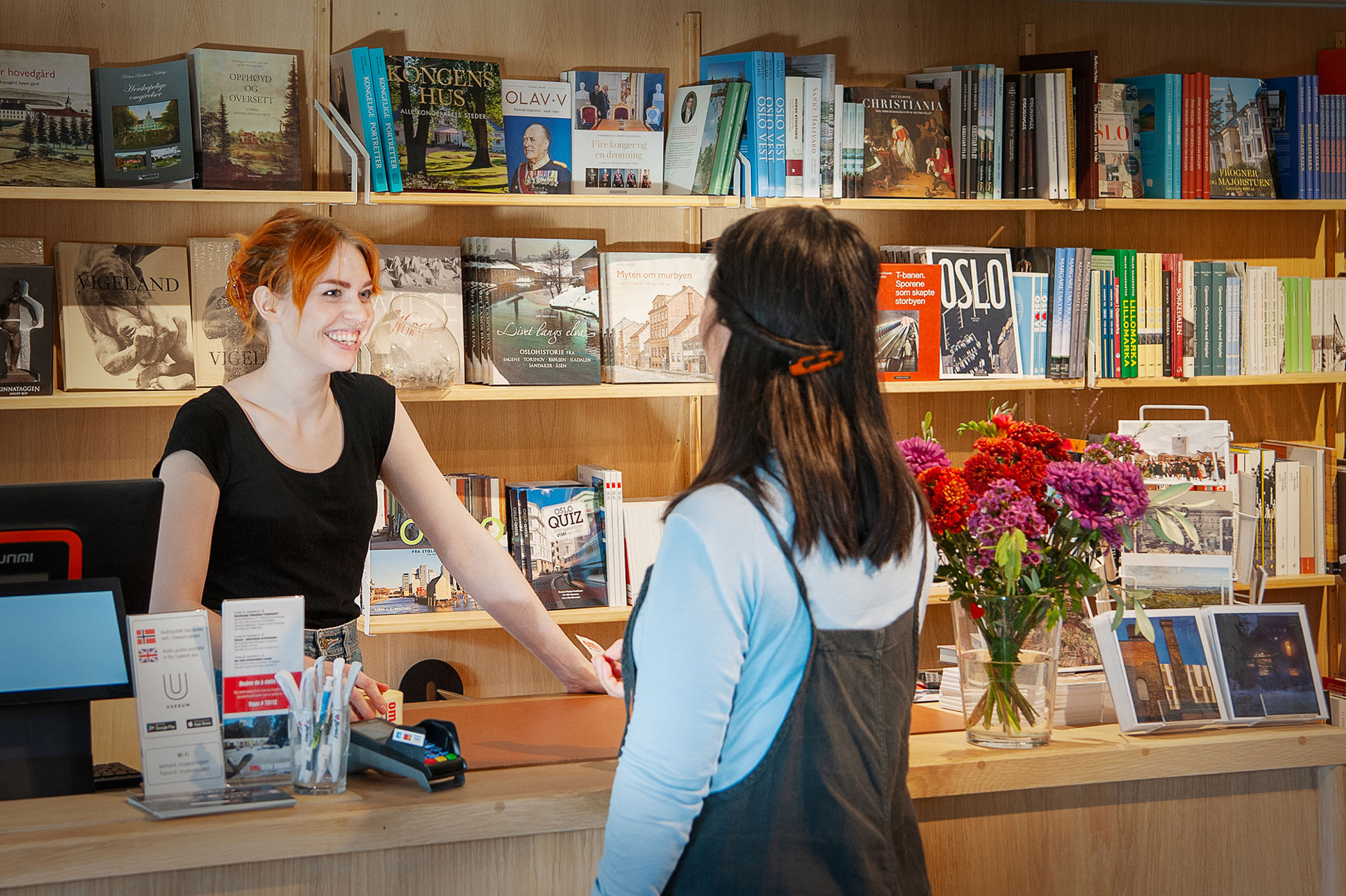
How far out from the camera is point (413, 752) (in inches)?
54.9

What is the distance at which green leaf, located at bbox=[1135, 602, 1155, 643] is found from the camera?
1556 millimetres

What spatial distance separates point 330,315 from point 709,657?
1.33m

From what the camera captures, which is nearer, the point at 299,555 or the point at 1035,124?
the point at 299,555

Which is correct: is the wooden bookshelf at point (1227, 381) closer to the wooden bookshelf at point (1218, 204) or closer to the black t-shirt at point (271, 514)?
the wooden bookshelf at point (1218, 204)

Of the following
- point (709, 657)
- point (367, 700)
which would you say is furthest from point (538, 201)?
point (709, 657)

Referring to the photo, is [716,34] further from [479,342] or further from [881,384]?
[881,384]

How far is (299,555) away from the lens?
2.00m

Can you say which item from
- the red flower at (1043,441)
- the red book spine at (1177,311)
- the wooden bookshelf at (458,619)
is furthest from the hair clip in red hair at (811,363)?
the red book spine at (1177,311)

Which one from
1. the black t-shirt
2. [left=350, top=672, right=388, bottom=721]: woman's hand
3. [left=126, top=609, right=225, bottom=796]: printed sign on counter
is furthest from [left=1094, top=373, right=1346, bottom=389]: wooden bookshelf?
[left=126, top=609, right=225, bottom=796]: printed sign on counter

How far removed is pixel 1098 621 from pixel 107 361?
2.25 m

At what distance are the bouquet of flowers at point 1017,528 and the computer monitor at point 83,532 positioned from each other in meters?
0.97

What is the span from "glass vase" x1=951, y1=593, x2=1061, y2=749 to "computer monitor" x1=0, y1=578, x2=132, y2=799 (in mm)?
1041

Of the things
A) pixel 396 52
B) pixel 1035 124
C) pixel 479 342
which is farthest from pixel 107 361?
pixel 1035 124

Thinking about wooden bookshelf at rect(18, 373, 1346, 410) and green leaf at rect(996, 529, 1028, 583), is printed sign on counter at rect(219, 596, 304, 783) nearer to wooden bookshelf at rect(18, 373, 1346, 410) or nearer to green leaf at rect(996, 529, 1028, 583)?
green leaf at rect(996, 529, 1028, 583)
